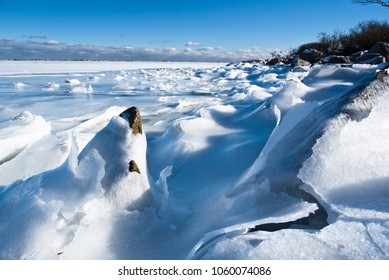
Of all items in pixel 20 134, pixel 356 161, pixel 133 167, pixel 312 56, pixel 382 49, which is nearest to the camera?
pixel 356 161

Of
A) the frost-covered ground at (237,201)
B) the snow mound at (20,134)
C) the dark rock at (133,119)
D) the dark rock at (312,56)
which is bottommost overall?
the snow mound at (20,134)

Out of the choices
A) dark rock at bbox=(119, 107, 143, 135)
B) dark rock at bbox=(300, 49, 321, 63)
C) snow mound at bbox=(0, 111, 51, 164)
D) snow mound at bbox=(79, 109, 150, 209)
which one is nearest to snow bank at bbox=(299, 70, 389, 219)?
snow mound at bbox=(79, 109, 150, 209)

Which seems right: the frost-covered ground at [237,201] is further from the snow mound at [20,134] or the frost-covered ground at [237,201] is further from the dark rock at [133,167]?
the snow mound at [20,134]

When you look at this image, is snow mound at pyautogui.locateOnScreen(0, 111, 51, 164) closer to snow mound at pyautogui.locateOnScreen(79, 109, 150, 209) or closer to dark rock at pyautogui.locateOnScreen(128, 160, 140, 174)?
snow mound at pyautogui.locateOnScreen(79, 109, 150, 209)

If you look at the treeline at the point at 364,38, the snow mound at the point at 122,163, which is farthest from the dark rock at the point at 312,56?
the snow mound at the point at 122,163

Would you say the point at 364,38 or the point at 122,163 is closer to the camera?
the point at 122,163

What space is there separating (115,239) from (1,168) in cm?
121

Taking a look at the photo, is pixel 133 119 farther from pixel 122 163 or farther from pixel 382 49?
pixel 382 49

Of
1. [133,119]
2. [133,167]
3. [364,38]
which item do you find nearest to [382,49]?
[364,38]

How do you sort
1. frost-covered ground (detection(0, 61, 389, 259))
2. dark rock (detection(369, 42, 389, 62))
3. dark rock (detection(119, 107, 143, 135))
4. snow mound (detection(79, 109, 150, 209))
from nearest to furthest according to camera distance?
frost-covered ground (detection(0, 61, 389, 259)), snow mound (detection(79, 109, 150, 209)), dark rock (detection(119, 107, 143, 135)), dark rock (detection(369, 42, 389, 62))

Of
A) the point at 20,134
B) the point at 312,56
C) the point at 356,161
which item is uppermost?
the point at 312,56
